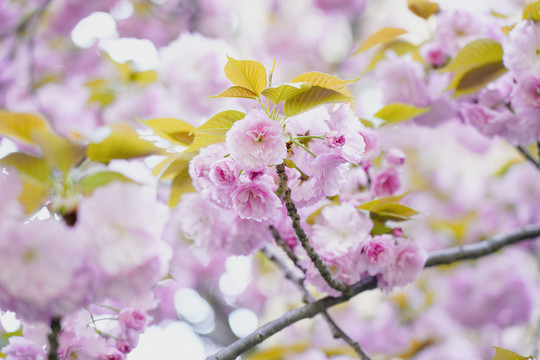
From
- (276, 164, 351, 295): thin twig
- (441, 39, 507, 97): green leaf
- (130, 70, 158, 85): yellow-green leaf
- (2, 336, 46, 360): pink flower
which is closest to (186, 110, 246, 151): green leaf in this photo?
(276, 164, 351, 295): thin twig

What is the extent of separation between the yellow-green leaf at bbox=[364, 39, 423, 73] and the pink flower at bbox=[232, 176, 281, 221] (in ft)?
2.22

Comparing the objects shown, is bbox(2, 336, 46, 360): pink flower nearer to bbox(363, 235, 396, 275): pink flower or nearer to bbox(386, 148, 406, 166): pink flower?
bbox(363, 235, 396, 275): pink flower

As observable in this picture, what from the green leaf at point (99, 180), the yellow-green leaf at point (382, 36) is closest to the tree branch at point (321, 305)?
the green leaf at point (99, 180)

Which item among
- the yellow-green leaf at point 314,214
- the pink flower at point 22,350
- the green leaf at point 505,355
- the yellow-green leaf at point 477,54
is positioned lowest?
the green leaf at point 505,355

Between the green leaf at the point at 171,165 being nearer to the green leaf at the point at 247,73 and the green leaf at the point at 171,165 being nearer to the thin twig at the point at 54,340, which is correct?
the green leaf at the point at 247,73

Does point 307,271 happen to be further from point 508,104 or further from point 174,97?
point 174,97

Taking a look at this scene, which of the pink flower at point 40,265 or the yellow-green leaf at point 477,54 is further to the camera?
the yellow-green leaf at point 477,54

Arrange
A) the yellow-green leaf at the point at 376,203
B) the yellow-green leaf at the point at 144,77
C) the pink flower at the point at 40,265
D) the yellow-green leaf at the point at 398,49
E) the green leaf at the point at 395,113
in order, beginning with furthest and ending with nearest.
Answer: the yellow-green leaf at the point at 144,77
the yellow-green leaf at the point at 398,49
the green leaf at the point at 395,113
the yellow-green leaf at the point at 376,203
the pink flower at the point at 40,265

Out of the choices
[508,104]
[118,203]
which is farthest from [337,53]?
[118,203]

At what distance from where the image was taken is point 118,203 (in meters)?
0.64

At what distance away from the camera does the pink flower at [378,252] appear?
881 millimetres

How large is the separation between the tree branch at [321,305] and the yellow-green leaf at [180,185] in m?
0.34

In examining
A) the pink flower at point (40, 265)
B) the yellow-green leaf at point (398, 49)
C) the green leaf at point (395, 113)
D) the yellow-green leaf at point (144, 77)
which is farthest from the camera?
the yellow-green leaf at point (144, 77)

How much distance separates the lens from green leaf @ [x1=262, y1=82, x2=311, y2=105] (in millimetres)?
702
